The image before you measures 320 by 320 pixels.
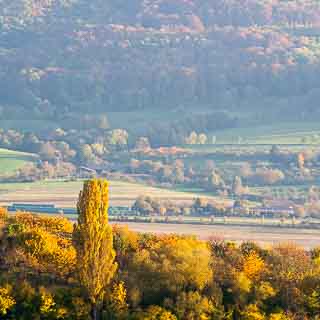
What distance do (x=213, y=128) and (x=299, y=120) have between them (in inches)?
393

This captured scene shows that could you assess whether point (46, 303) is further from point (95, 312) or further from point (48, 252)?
point (48, 252)

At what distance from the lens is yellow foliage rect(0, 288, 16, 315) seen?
52228mm

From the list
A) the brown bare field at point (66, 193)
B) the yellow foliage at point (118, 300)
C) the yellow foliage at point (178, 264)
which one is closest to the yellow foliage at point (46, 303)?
the yellow foliage at point (118, 300)

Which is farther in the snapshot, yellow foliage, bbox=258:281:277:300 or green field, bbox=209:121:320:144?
green field, bbox=209:121:320:144

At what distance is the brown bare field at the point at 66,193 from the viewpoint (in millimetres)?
96062

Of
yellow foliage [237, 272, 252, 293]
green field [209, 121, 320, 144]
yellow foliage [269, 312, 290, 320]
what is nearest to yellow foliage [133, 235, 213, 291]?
yellow foliage [237, 272, 252, 293]

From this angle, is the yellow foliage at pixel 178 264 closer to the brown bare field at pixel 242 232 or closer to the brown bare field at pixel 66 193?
the brown bare field at pixel 242 232

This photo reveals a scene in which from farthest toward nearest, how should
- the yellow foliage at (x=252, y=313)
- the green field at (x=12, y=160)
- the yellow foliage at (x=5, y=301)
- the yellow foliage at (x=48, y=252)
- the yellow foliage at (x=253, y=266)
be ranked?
the green field at (x=12, y=160) → the yellow foliage at (x=48, y=252) → the yellow foliage at (x=253, y=266) → the yellow foliage at (x=5, y=301) → the yellow foliage at (x=252, y=313)

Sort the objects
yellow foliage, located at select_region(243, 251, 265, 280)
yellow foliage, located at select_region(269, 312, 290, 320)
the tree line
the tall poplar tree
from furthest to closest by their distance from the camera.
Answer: yellow foliage, located at select_region(243, 251, 265, 280), the tall poplar tree, the tree line, yellow foliage, located at select_region(269, 312, 290, 320)

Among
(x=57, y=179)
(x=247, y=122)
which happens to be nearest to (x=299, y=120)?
(x=247, y=122)

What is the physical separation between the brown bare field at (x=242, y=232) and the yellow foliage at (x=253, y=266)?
15.9 meters

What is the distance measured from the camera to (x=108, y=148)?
454 feet

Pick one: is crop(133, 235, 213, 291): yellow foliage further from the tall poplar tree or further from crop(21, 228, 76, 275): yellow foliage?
crop(21, 228, 76, 275): yellow foliage

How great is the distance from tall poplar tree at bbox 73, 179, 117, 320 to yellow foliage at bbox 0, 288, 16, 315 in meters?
2.91
